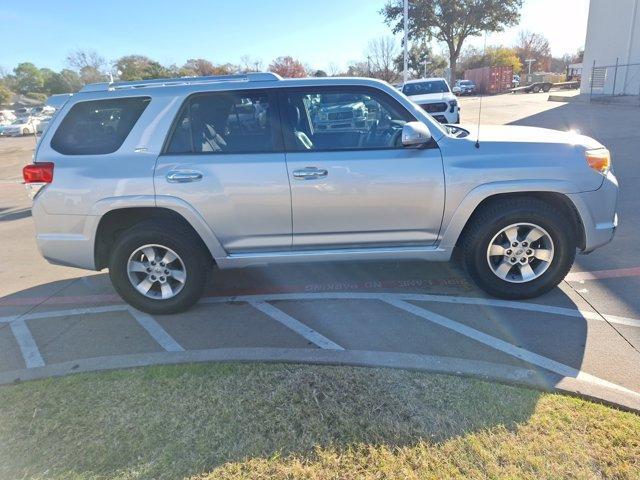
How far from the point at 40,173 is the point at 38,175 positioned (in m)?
0.03

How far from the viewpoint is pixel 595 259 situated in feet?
15.5

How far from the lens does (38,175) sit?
370 centimetres

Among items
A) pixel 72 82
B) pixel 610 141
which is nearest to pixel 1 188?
pixel 610 141

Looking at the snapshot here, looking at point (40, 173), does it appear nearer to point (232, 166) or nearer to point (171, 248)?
point (171, 248)

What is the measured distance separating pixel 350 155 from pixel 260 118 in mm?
810

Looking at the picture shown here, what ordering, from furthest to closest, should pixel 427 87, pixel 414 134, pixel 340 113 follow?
pixel 427 87 < pixel 340 113 < pixel 414 134

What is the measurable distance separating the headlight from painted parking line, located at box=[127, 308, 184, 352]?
3551 mm

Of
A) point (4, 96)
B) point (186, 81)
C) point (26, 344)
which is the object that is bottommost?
point (26, 344)

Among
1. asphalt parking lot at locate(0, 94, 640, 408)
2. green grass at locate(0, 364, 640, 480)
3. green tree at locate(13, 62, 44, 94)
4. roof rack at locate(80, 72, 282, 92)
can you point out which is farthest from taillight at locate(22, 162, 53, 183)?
green tree at locate(13, 62, 44, 94)

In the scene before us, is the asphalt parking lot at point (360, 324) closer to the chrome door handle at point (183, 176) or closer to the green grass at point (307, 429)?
the green grass at point (307, 429)

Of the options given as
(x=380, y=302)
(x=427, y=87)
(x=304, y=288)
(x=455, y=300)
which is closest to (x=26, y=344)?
(x=304, y=288)

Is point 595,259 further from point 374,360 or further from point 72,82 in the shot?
point 72,82

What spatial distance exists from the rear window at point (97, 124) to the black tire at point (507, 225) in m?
2.92

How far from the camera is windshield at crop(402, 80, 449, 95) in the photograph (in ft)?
51.9
